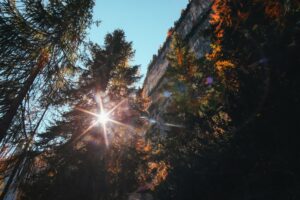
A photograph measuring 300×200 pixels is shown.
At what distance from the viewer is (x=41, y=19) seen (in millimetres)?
7574

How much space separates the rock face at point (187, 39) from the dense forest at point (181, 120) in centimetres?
977

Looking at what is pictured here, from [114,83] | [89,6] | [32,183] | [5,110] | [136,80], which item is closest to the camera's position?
[5,110]

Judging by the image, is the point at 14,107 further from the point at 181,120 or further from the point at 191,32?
the point at 191,32

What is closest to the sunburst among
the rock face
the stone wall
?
the rock face

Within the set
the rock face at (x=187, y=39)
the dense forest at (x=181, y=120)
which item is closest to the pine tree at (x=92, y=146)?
the dense forest at (x=181, y=120)

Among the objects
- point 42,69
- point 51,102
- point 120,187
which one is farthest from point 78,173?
point 42,69

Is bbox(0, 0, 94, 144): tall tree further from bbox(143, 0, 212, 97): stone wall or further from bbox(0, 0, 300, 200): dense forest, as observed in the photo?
bbox(143, 0, 212, 97): stone wall

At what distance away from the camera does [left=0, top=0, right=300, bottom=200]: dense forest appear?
592 cm

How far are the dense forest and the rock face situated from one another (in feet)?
32.1

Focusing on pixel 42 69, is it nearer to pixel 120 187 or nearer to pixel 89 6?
pixel 89 6

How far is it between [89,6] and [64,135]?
587cm

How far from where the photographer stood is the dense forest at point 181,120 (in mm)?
5918

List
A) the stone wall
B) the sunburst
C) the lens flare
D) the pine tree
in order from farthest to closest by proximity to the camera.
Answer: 1. the stone wall
2. the lens flare
3. the sunburst
4. the pine tree

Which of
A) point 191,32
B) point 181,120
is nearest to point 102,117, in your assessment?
point 181,120
